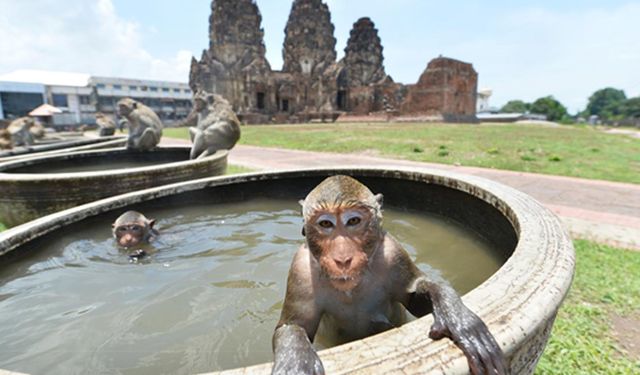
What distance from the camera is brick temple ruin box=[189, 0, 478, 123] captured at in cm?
→ 3866

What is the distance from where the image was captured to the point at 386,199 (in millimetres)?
4926

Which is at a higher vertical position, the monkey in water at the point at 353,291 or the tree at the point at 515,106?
the tree at the point at 515,106

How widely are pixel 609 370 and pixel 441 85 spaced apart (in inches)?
1458

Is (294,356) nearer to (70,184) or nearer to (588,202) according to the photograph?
(70,184)

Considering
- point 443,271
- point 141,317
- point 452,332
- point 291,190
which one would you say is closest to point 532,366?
point 452,332

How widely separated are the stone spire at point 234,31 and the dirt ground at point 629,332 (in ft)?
155

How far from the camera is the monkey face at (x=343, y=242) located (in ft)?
4.42

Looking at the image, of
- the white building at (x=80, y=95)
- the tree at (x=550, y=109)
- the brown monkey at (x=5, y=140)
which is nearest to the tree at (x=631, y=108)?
the tree at (x=550, y=109)

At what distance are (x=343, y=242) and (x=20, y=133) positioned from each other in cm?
1585

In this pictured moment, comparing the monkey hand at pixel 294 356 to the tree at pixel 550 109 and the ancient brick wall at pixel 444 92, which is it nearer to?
the ancient brick wall at pixel 444 92

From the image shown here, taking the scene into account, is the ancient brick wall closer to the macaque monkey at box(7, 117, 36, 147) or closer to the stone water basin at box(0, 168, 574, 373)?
the macaque monkey at box(7, 117, 36, 147)

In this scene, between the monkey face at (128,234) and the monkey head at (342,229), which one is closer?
the monkey head at (342,229)

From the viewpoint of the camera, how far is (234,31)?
46.0 meters

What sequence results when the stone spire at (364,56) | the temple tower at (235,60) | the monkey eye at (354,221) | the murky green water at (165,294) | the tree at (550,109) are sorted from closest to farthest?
the monkey eye at (354,221) < the murky green water at (165,294) < the temple tower at (235,60) < the stone spire at (364,56) < the tree at (550,109)
